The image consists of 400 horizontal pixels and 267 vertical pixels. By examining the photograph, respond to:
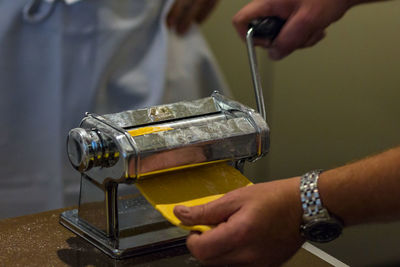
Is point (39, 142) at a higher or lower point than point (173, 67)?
lower

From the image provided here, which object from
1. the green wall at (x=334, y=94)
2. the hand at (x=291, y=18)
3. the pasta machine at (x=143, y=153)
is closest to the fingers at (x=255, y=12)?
the hand at (x=291, y=18)

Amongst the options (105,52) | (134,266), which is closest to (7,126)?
(105,52)

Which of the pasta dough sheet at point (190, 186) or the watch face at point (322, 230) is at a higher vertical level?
the pasta dough sheet at point (190, 186)

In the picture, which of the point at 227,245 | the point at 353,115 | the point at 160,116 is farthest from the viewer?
the point at 353,115

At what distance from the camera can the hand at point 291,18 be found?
1042 millimetres

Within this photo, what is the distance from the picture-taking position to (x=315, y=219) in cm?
77

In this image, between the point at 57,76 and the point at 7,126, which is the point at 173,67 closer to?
the point at 57,76

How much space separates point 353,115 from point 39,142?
0.86 m

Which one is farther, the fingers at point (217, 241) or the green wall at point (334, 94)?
the green wall at point (334, 94)

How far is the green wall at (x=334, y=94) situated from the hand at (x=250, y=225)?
3.66ft

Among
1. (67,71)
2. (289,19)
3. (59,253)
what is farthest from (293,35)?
(67,71)

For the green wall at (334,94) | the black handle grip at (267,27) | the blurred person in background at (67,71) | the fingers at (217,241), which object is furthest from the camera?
the green wall at (334,94)

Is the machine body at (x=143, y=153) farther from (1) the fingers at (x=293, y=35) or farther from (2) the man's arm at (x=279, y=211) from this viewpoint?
(1) the fingers at (x=293, y=35)

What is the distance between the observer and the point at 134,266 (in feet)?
2.64
